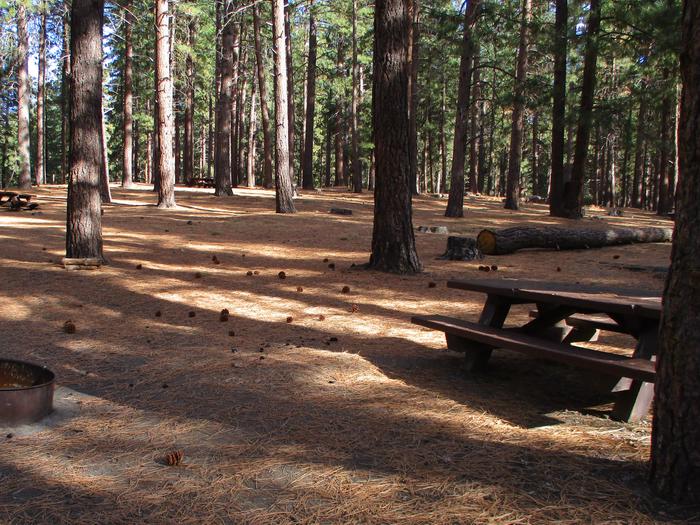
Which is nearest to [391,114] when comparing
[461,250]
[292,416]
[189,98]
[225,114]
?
[461,250]

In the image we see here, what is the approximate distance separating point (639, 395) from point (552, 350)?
0.59 metres

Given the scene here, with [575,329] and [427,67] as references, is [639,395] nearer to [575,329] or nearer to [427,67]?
[575,329]

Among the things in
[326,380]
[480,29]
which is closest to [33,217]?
[480,29]

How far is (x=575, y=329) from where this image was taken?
19.2 ft

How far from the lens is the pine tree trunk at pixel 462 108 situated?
17453 mm

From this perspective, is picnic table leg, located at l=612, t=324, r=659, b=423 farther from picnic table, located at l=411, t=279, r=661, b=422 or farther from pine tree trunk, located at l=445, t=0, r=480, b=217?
pine tree trunk, located at l=445, t=0, r=480, b=217

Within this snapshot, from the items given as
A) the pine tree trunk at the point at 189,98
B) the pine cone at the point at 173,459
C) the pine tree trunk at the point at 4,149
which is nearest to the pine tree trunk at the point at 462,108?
the pine tree trunk at the point at 189,98

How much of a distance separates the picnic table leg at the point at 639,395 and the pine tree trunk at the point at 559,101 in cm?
1452

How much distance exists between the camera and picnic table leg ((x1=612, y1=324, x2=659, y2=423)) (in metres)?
3.88

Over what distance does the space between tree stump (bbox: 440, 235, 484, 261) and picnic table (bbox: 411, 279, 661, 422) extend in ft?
17.0

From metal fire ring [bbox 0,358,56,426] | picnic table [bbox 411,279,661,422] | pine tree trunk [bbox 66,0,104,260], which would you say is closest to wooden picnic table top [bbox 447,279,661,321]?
picnic table [bbox 411,279,661,422]

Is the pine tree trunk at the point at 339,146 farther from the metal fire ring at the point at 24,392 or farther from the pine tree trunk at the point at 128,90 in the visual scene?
the metal fire ring at the point at 24,392

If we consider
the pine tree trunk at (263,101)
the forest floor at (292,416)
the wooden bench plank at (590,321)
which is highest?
the pine tree trunk at (263,101)

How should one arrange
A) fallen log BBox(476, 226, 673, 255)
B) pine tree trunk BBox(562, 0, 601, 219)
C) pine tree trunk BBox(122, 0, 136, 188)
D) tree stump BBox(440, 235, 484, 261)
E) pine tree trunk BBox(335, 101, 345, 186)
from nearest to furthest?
tree stump BBox(440, 235, 484, 261) → fallen log BBox(476, 226, 673, 255) → pine tree trunk BBox(562, 0, 601, 219) → pine tree trunk BBox(122, 0, 136, 188) → pine tree trunk BBox(335, 101, 345, 186)
